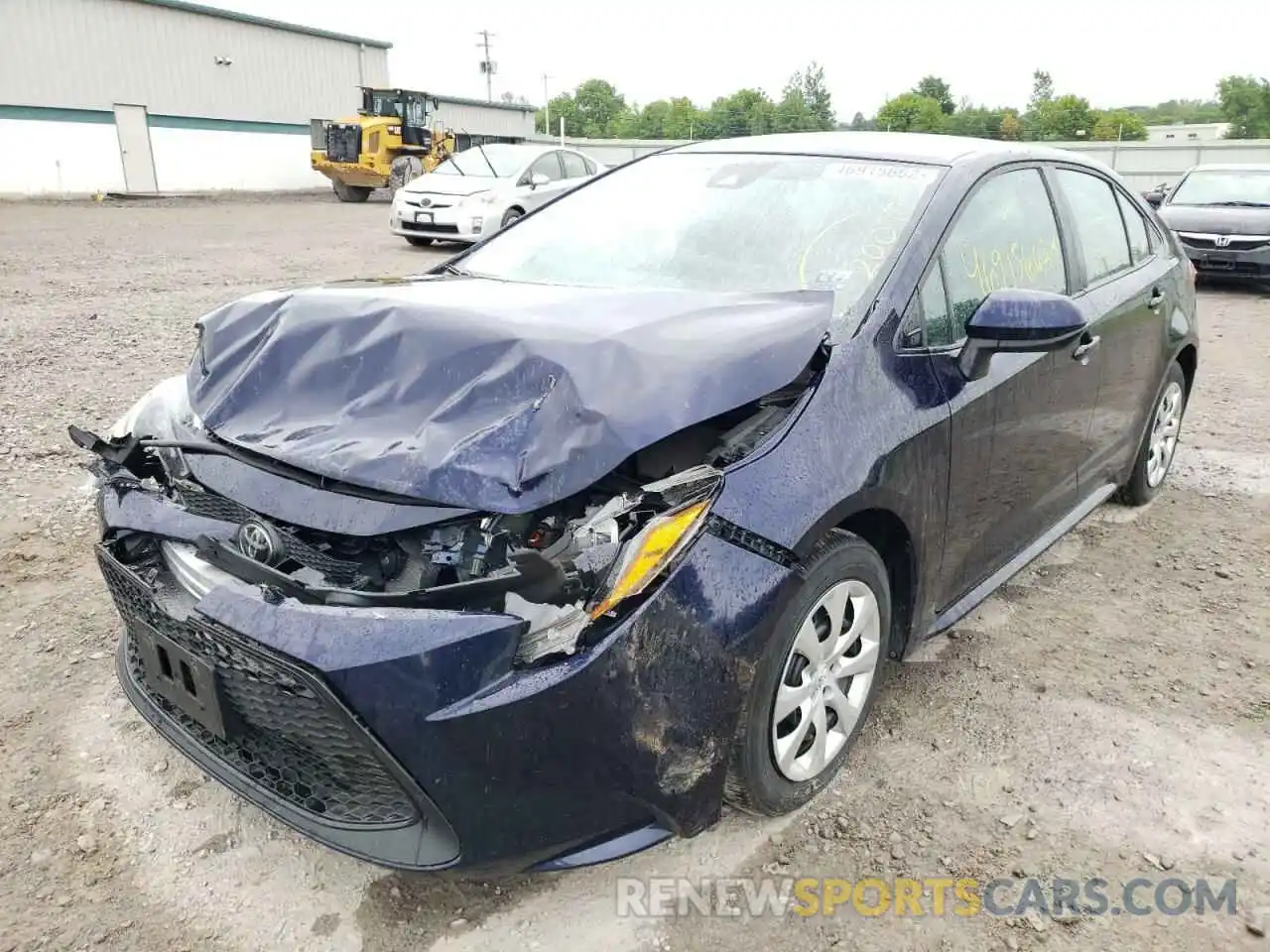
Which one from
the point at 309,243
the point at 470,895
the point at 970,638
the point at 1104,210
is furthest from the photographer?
the point at 309,243

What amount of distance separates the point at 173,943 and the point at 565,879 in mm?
838

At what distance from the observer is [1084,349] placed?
3.24 m

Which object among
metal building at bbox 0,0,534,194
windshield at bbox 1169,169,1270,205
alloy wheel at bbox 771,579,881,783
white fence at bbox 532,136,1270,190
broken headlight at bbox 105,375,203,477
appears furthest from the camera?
white fence at bbox 532,136,1270,190

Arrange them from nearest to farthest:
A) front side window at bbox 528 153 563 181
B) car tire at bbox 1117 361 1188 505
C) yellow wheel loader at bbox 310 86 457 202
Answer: car tire at bbox 1117 361 1188 505
front side window at bbox 528 153 563 181
yellow wheel loader at bbox 310 86 457 202

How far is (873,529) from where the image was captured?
241cm

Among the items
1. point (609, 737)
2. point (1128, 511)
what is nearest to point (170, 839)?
point (609, 737)

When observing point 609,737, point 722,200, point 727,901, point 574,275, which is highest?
point 722,200

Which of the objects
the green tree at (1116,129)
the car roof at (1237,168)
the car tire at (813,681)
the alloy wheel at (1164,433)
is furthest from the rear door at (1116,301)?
the green tree at (1116,129)

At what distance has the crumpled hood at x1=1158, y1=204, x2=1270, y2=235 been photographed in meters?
10.6

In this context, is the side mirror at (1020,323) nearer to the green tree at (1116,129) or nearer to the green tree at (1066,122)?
the green tree at (1066,122)

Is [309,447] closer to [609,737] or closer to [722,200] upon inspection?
[609,737]

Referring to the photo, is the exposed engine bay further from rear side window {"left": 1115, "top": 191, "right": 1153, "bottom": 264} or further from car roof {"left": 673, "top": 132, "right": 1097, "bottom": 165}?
rear side window {"left": 1115, "top": 191, "right": 1153, "bottom": 264}

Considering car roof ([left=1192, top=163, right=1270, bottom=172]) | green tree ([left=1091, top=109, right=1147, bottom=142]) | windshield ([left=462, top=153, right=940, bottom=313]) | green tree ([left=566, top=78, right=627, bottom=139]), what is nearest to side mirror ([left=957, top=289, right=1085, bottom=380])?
windshield ([left=462, top=153, right=940, bottom=313])

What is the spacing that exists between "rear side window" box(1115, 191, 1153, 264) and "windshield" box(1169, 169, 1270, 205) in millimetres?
8851
